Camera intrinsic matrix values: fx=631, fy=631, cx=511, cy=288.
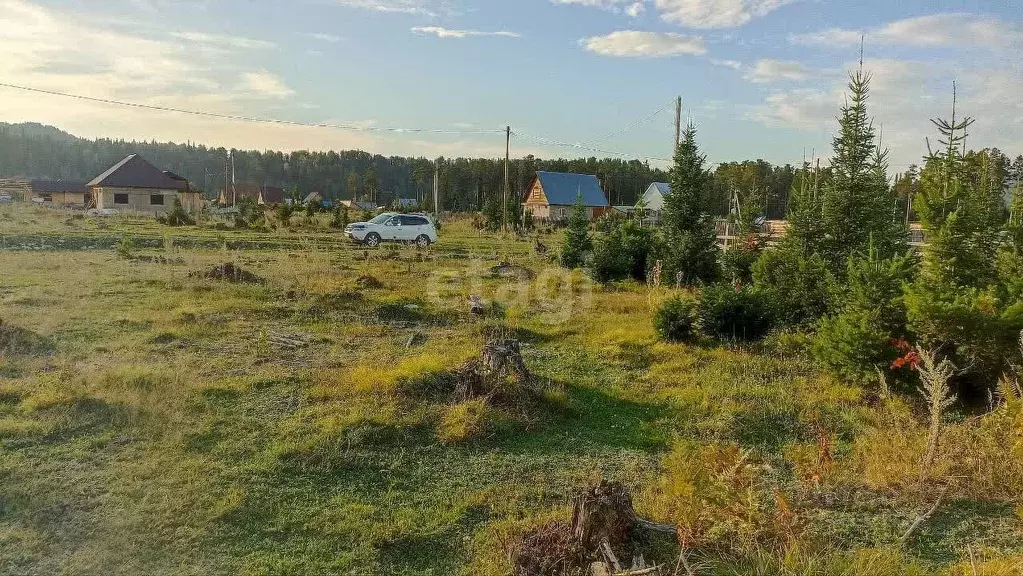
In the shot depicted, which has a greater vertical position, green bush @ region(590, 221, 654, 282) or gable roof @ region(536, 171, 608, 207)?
gable roof @ region(536, 171, 608, 207)

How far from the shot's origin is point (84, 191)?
60438 millimetres

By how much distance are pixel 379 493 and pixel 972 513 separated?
13.7 feet

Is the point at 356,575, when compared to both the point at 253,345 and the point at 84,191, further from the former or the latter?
the point at 84,191

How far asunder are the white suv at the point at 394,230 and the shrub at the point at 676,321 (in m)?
16.4

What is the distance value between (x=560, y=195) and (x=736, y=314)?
49338 mm

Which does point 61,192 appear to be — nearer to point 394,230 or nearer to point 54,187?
point 54,187

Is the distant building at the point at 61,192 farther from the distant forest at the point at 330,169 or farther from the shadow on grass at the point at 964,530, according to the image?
the shadow on grass at the point at 964,530

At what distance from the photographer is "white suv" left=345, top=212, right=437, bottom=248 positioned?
2505 cm

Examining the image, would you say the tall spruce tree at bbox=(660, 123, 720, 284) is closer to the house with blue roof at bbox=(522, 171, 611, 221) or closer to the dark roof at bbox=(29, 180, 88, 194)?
the house with blue roof at bbox=(522, 171, 611, 221)

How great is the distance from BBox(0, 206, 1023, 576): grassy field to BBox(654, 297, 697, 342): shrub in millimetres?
317

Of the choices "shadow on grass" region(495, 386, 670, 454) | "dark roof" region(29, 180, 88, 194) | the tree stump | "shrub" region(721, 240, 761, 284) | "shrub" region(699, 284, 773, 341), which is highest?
"dark roof" region(29, 180, 88, 194)

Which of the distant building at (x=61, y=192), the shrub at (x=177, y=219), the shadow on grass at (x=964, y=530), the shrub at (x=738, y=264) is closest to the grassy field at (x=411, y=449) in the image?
the shadow on grass at (x=964, y=530)

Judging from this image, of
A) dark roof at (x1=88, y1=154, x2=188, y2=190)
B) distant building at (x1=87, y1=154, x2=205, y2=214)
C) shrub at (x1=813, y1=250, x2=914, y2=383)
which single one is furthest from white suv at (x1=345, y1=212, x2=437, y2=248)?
dark roof at (x1=88, y1=154, x2=188, y2=190)

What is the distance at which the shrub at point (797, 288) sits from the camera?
368 inches
